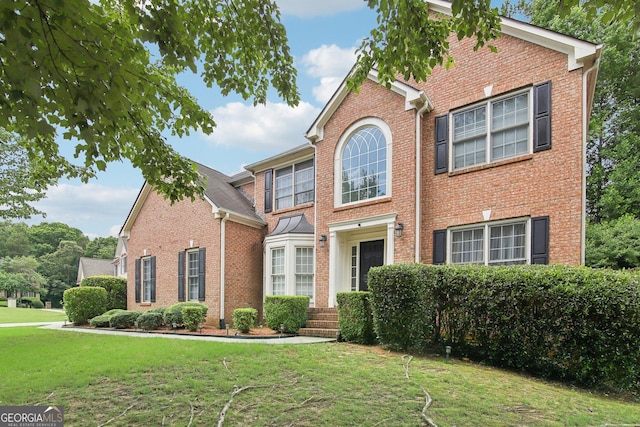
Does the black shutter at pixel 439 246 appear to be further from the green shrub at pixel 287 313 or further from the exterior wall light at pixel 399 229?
the green shrub at pixel 287 313

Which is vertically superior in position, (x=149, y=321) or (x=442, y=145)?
(x=442, y=145)

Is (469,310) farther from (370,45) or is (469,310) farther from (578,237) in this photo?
(370,45)

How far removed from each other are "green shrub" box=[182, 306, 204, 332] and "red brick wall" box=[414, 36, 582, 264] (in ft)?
23.1

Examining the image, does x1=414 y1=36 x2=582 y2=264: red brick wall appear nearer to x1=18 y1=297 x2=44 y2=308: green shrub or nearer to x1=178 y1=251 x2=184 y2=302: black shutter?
x1=178 y1=251 x2=184 y2=302: black shutter

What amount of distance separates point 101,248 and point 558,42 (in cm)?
6599

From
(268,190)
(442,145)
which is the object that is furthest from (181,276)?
(442,145)

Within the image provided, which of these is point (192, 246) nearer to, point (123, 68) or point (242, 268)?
point (242, 268)

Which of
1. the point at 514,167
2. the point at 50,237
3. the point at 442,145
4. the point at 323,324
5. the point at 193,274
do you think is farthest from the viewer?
the point at 50,237

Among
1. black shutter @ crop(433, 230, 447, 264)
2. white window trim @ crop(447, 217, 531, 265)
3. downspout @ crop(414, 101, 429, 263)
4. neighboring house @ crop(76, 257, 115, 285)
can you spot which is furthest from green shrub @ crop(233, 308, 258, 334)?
neighboring house @ crop(76, 257, 115, 285)

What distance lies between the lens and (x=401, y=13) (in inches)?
184

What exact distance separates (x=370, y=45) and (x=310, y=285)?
9117mm

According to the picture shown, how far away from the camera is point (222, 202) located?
14289 millimetres

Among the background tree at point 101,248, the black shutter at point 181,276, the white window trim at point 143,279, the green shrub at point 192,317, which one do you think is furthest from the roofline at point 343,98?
the background tree at point 101,248

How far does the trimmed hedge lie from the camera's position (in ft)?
19.9
